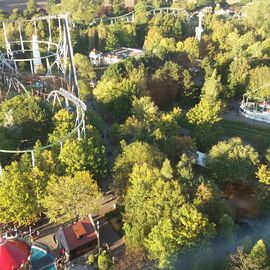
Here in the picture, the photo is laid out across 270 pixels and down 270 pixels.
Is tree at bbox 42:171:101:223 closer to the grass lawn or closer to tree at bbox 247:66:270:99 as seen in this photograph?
the grass lawn

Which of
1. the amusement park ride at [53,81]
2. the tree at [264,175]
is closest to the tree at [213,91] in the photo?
the tree at [264,175]

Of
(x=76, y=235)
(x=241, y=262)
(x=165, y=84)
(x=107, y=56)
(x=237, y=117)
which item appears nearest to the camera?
(x=241, y=262)

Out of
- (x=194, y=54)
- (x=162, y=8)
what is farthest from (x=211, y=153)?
(x=162, y=8)

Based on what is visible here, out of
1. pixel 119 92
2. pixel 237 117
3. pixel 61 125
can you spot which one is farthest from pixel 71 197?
pixel 237 117

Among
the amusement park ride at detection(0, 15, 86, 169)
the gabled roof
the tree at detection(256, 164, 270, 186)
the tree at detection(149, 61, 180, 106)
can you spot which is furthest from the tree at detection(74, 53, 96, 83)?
the gabled roof

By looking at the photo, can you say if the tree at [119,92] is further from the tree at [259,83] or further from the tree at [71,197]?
the tree at [71,197]

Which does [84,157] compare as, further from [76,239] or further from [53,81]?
[53,81]
